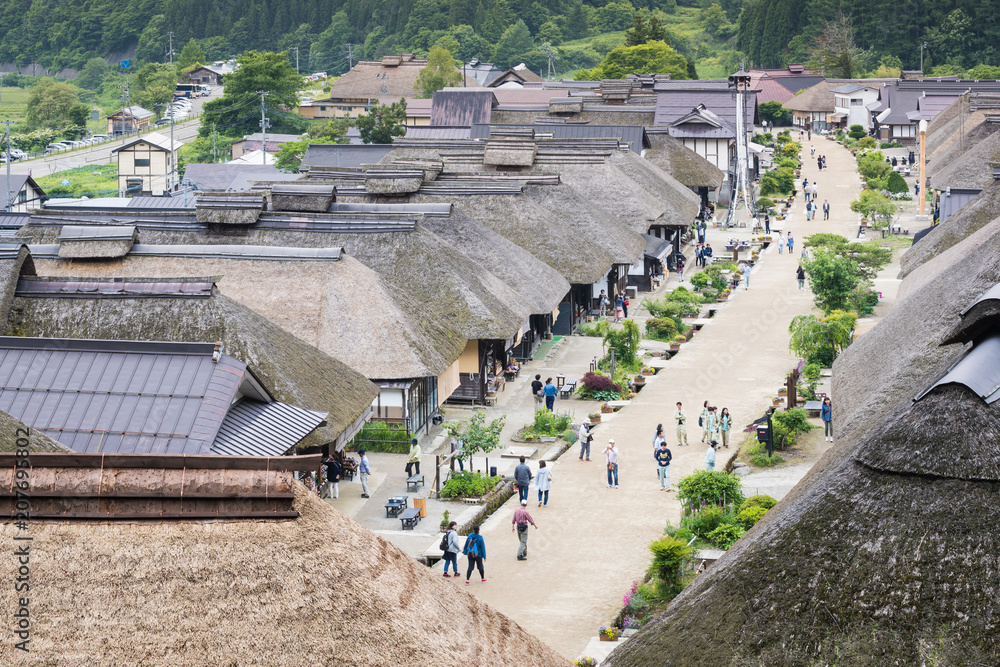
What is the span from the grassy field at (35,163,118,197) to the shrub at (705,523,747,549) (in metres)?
60.6

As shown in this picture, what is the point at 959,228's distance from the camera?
30297 mm

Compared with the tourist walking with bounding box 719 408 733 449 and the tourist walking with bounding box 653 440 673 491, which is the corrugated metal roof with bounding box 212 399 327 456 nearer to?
the tourist walking with bounding box 653 440 673 491

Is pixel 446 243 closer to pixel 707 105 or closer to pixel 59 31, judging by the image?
pixel 707 105

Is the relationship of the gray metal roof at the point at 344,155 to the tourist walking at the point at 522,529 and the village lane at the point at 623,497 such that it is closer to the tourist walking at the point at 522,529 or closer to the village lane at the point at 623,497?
the village lane at the point at 623,497

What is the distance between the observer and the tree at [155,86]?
13462cm

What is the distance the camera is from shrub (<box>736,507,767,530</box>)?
65.0 ft

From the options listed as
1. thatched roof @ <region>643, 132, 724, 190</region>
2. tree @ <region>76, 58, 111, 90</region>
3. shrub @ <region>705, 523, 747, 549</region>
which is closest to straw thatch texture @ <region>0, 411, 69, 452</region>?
shrub @ <region>705, 523, 747, 549</region>

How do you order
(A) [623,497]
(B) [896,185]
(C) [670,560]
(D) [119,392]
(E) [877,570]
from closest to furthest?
1. (E) [877,570]
2. (D) [119,392]
3. (C) [670,560]
4. (A) [623,497]
5. (B) [896,185]

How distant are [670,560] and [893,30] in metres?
122

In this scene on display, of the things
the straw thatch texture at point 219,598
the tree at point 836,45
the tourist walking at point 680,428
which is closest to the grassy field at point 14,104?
the tree at point 836,45

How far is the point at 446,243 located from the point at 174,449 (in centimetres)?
1715

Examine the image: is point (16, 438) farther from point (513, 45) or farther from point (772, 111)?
point (513, 45)

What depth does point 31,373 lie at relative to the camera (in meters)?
15.5

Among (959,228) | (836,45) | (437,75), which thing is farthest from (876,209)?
(836,45)
